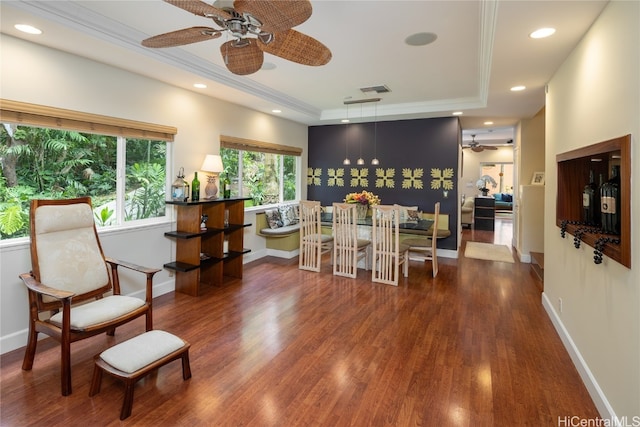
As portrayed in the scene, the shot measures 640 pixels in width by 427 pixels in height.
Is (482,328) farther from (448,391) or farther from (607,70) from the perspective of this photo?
(607,70)

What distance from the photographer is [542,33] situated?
255 cm

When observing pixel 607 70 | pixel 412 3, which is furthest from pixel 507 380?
pixel 412 3

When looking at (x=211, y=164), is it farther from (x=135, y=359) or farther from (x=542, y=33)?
(x=542, y=33)

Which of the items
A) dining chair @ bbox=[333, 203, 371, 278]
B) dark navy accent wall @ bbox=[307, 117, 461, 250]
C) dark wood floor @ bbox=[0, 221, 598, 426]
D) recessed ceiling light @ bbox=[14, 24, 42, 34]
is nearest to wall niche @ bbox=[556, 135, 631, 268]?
dark wood floor @ bbox=[0, 221, 598, 426]

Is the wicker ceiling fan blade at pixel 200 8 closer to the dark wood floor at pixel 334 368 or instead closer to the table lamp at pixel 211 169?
the dark wood floor at pixel 334 368

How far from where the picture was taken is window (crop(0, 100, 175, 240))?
290 cm

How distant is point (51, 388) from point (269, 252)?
4062 mm

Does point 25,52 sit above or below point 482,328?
above

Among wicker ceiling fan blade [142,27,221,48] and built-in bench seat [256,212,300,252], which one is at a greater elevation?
wicker ceiling fan blade [142,27,221,48]

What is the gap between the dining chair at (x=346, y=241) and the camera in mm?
4723

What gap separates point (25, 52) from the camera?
9.32ft

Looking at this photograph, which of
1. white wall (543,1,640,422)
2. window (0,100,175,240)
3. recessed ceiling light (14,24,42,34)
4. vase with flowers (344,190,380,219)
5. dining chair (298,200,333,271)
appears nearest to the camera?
white wall (543,1,640,422)

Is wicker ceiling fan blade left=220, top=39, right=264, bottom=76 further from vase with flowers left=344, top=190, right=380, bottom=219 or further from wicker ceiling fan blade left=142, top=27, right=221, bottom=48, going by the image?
vase with flowers left=344, top=190, right=380, bottom=219

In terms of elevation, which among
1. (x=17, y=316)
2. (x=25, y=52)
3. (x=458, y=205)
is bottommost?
(x=17, y=316)
